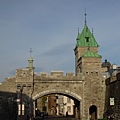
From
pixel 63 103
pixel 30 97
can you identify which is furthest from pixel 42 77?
pixel 63 103

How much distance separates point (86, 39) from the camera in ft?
167

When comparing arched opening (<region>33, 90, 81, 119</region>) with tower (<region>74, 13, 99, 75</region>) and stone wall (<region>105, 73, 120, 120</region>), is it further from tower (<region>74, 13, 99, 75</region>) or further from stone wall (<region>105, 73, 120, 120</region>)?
tower (<region>74, 13, 99, 75</region>)

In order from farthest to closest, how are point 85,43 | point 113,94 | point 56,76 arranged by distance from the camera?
point 85,43, point 56,76, point 113,94

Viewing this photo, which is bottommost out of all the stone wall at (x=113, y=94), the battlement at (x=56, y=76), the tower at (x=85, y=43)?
the stone wall at (x=113, y=94)

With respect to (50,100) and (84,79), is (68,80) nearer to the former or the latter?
(84,79)

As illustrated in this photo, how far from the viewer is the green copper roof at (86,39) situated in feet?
166

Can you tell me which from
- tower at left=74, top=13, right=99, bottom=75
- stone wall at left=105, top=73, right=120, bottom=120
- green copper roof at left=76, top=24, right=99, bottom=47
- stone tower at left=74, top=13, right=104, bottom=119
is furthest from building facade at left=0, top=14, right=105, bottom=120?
green copper roof at left=76, top=24, right=99, bottom=47

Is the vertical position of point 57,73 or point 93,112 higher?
point 57,73

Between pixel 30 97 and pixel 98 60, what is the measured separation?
11406mm

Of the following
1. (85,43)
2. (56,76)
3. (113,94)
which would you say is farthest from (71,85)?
(85,43)

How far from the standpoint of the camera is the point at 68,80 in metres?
40.0

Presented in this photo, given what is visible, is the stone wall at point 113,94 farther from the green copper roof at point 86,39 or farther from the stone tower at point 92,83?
the green copper roof at point 86,39

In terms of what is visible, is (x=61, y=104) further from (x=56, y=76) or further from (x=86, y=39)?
(x=56, y=76)

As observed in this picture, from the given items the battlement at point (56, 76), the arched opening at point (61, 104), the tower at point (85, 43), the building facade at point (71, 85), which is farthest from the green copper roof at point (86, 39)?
the battlement at point (56, 76)
